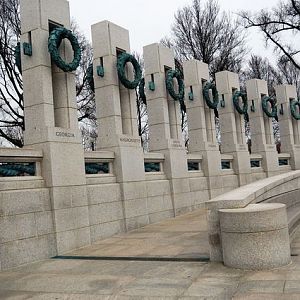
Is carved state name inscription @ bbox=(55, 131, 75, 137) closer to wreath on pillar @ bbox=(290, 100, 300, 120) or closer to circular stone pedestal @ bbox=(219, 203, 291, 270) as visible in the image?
circular stone pedestal @ bbox=(219, 203, 291, 270)

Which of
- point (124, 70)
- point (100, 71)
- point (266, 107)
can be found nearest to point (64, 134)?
point (100, 71)

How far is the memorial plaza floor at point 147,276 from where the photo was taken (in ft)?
18.0

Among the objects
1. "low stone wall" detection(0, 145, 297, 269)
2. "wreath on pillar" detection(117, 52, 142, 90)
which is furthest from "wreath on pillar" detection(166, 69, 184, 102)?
"low stone wall" detection(0, 145, 297, 269)

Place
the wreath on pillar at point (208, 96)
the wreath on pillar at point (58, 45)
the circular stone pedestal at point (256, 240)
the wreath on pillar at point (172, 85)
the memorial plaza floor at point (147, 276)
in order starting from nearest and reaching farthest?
1. the memorial plaza floor at point (147, 276)
2. the circular stone pedestal at point (256, 240)
3. the wreath on pillar at point (58, 45)
4. the wreath on pillar at point (172, 85)
5. the wreath on pillar at point (208, 96)

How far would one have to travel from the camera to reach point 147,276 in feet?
21.2

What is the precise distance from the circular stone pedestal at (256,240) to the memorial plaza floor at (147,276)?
166 mm

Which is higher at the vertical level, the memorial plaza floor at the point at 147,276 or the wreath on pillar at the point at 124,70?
the wreath on pillar at the point at 124,70

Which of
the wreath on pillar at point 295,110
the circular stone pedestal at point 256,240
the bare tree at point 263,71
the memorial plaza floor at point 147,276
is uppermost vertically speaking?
the bare tree at point 263,71

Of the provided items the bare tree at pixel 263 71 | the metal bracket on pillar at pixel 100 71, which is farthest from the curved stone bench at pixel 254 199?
the bare tree at pixel 263 71

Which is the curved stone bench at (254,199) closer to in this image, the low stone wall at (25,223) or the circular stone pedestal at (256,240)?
the circular stone pedestal at (256,240)

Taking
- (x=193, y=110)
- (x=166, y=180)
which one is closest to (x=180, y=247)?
(x=166, y=180)

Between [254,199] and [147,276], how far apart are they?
9.12 feet

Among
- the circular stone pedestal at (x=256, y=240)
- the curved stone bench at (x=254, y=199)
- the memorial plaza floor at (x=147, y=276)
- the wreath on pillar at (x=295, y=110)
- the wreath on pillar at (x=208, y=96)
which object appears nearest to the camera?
the memorial plaza floor at (x=147, y=276)

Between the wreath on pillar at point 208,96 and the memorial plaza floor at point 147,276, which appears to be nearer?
the memorial plaza floor at point 147,276
